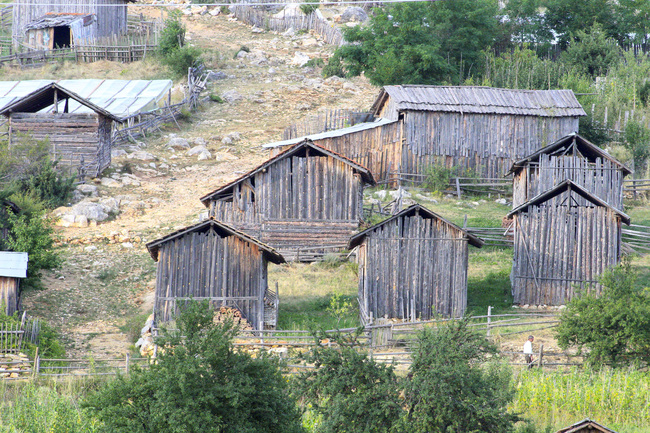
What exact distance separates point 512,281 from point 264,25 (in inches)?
1690

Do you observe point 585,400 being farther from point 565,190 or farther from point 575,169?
point 575,169

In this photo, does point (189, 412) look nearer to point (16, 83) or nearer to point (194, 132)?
point (194, 132)

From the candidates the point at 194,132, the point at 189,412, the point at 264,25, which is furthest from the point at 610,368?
the point at 264,25

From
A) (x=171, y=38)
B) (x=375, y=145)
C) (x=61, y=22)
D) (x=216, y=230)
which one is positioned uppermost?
(x=61, y=22)

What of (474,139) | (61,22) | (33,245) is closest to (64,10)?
(61,22)

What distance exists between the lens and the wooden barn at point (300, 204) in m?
29.3

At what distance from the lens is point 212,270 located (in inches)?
906

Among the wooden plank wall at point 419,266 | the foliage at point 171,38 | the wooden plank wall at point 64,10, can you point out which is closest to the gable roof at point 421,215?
the wooden plank wall at point 419,266

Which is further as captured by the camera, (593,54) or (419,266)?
(593,54)

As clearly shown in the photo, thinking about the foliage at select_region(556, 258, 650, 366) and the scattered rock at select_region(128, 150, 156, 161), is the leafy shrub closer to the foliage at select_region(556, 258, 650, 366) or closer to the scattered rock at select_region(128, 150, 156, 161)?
the scattered rock at select_region(128, 150, 156, 161)

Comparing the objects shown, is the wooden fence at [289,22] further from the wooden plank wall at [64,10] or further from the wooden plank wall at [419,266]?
the wooden plank wall at [419,266]

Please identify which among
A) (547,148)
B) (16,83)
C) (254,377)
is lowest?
(254,377)

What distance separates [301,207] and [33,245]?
9168 mm

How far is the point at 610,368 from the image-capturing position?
790 inches
